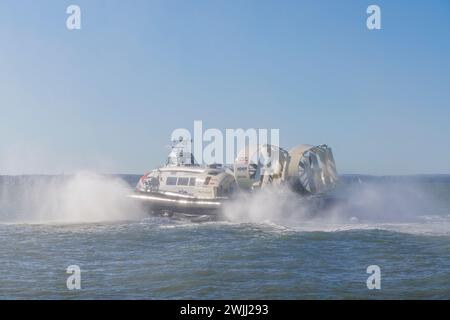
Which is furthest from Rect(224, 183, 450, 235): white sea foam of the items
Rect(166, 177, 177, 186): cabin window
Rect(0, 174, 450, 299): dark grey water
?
Rect(166, 177, 177, 186): cabin window

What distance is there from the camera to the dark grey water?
12000 millimetres

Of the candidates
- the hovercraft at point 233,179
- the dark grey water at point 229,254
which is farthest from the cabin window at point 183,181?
the dark grey water at point 229,254

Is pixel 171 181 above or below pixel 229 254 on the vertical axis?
above

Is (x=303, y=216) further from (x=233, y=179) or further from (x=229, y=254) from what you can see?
→ (x=229, y=254)

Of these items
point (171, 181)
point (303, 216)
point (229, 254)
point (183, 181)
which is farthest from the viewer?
point (171, 181)

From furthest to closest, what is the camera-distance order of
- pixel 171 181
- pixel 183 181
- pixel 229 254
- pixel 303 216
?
pixel 171 181
pixel 183 181
pixel 303 216
pixel 229 254

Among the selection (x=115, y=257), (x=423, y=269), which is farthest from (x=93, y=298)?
(x=423, y=269)

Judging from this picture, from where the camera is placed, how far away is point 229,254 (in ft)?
53.1

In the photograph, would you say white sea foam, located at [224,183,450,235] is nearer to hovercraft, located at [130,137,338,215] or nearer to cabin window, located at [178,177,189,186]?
hovercraft, located at [130,137,338,215]

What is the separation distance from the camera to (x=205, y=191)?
85.5 ft

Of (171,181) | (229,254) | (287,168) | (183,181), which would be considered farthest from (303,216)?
(229,254)

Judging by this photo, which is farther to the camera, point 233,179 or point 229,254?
point 233,179
